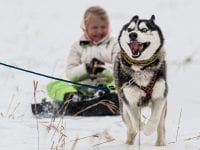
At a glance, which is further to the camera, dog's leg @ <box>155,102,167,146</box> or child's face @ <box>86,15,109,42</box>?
child's face @ <box>86,15,109,42</box>

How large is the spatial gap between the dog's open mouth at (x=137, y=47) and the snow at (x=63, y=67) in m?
0.59

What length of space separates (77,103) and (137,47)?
1985 mm

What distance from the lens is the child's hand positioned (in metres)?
5.80

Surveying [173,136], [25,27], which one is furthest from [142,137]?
[25,27]

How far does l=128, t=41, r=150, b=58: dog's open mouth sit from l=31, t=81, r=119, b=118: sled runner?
5.07 feet

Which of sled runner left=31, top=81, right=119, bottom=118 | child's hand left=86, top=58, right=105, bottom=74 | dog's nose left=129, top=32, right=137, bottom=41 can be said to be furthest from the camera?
child's hand left=86, top=58, right=105, bottom=74

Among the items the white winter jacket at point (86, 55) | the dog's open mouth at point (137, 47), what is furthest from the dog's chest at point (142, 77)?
the white winter jacket at point (86, 55)

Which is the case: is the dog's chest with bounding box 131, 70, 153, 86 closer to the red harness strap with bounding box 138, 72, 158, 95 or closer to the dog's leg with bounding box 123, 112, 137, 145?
the red harness strap with bounding box 138, 72, 158, 95

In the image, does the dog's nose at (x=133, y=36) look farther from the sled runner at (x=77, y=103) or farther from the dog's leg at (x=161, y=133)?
the sled runner at (x=77, y=103)

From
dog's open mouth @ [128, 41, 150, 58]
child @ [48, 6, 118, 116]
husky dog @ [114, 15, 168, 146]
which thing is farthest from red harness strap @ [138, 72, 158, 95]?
child @ [48, 6, 118, 116]

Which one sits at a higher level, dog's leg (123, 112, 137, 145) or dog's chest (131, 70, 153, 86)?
dog's chest (131, 70, 153, 86)

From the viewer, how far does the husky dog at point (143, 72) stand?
3.63 meters

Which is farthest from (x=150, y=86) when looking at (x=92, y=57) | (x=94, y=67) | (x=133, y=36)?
(x=92, y=57)

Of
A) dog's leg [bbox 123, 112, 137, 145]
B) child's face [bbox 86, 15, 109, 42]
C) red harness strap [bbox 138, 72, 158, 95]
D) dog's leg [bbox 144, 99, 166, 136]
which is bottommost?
dog's leg [bbox 123, 112, 137, 145]
